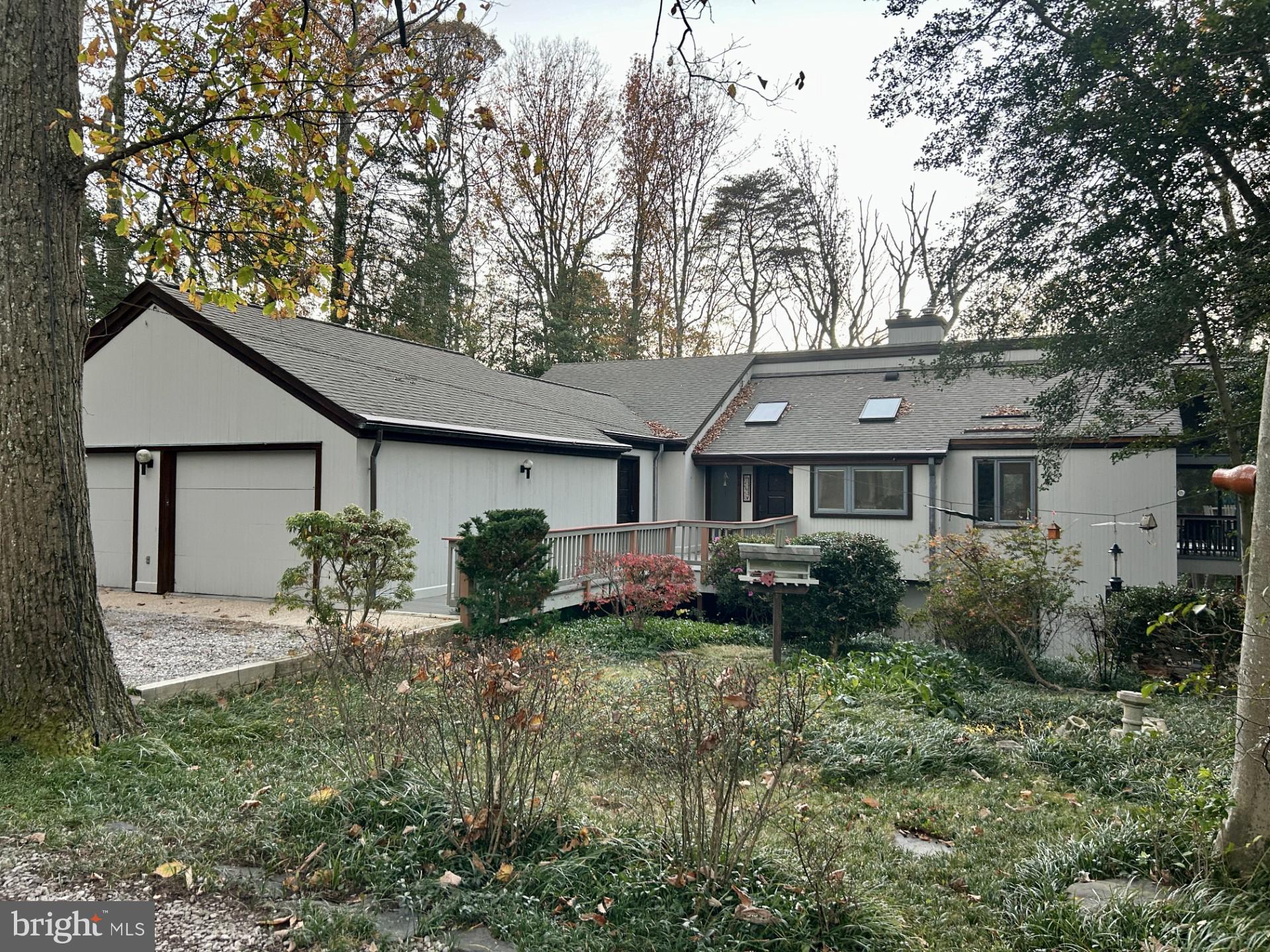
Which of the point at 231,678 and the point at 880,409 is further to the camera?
the point at 880,409

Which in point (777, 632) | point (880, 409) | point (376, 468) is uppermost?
point (880, 409)

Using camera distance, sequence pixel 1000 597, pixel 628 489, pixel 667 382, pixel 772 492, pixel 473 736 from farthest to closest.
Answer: pixel 667 382, pixel 772 492, pixel 628 489, pixel 1000 597, pixel 473 736

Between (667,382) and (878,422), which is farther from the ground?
(667,382)

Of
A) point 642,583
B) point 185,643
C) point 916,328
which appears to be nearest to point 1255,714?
point 642,583

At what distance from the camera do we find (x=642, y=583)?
1064 centimetres

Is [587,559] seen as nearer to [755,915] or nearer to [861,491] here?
[861,491]

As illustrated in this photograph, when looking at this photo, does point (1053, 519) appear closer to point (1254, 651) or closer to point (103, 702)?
point (1254, 651)

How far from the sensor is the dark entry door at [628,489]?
17594 millimetres

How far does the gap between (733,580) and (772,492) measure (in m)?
7.53

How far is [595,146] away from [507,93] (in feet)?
10.5

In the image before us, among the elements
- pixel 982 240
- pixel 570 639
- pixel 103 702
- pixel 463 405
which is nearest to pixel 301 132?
pixel 103 702

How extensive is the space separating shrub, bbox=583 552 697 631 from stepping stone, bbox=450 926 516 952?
24.9ft

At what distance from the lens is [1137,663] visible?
29.5ft

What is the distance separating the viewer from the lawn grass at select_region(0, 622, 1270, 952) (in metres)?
2.74
